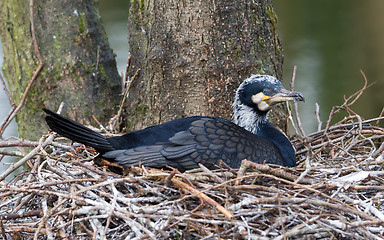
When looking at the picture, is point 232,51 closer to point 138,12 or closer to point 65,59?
point 138,12

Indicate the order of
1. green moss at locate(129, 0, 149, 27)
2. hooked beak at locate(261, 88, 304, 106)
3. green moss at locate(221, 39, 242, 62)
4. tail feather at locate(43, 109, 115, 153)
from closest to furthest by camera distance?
tail feather at locate(43, 109, 115, 153)
hooked beak at locate(261, 88, 304, 106)
green moss at locate(221, 39, 242, 62)
green moss at locate(129, 0, 149, 27)

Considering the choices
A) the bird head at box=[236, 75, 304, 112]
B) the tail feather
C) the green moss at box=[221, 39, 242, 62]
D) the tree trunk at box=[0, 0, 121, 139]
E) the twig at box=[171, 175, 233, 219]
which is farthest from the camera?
the tree trunk at box=[0, 0, 121, 139]

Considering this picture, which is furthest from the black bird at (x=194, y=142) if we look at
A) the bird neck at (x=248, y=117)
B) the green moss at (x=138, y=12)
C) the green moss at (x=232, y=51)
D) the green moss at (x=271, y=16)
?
the green moss at (x=138, y=12)

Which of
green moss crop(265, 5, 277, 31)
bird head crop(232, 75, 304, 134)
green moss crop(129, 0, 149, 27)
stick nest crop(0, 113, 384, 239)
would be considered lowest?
stick nest crop(0, 113, 384, 239)

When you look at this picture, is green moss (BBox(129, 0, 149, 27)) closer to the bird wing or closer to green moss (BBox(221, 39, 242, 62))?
green moss (BBox(221, 39, 242, 62))

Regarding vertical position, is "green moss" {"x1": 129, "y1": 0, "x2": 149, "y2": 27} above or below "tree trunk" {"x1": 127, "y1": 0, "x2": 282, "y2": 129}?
above

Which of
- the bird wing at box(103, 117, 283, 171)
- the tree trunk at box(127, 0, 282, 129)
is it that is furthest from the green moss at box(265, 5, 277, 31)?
the bird wing at box(103, 117, 283, 171)

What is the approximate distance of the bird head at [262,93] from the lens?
3400 mm

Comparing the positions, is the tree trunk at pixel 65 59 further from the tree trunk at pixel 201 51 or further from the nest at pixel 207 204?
the nest at pixel 207 204

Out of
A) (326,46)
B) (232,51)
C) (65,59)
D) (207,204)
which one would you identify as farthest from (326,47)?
(207,204)

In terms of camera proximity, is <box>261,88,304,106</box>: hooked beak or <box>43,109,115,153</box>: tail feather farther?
<box>261,88,304,106</box>: hooked beak

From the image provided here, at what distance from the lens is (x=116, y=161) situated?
10.0 feet

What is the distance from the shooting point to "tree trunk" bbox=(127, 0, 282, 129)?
372 cm

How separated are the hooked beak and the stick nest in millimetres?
498
